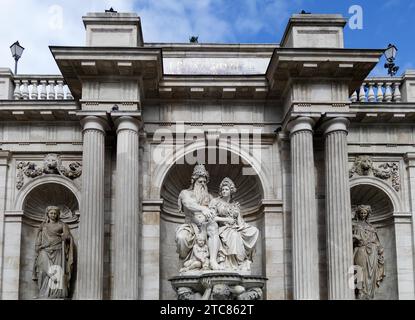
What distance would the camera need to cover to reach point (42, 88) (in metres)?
23.7

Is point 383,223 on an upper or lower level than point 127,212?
upper

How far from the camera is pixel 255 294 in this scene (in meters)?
19.5

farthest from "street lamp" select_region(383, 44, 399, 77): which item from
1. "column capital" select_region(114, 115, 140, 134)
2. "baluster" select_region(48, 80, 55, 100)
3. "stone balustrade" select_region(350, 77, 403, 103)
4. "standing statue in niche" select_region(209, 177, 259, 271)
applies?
"baluster" select_region(48, 80, 55, 100)

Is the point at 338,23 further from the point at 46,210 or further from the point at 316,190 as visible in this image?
the point at 46,210

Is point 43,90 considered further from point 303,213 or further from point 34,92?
point 303,213

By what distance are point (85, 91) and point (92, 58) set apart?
0.93 meters

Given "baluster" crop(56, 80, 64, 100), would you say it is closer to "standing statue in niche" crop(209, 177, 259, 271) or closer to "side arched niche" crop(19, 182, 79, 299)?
"side arched niche" crop(19, 182, 79, 299)

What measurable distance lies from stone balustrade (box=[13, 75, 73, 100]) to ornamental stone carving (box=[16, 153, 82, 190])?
1.76m

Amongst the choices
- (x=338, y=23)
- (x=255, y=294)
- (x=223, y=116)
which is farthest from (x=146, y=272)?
(x=338, y=23)

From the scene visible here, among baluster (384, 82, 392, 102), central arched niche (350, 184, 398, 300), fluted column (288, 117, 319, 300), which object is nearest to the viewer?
fluted column (288, 117, 319, 300)

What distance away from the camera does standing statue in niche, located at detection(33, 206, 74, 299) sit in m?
21.7

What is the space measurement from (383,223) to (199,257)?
5.72 m

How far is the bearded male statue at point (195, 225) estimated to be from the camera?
20250mm

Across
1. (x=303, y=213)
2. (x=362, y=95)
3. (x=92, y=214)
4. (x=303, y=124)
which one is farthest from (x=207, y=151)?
(x=362, y=95)
